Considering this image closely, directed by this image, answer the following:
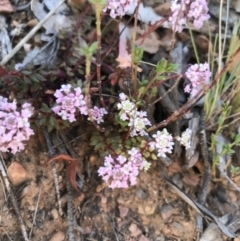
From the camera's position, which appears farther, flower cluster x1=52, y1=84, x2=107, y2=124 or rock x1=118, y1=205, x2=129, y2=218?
rock x1=118, y1=205, x2=129, y2=218

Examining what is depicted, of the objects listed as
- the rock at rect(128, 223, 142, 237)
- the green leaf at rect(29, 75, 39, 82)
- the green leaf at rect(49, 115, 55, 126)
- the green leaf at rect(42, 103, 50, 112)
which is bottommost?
the rock at rect(128, 223, 142, 237)

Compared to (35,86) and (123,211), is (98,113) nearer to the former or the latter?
(35,86)

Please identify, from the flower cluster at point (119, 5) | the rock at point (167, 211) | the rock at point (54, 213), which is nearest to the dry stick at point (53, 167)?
the rock at point (54, 213)

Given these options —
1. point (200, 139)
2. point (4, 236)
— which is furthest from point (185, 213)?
point (4, 236)

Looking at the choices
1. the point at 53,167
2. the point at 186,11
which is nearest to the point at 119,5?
the point at 186,11

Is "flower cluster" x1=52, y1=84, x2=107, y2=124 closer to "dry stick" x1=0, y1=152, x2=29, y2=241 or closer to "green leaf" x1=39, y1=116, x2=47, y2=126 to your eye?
"green leaf" x1=39, y1=116, x2=47, y2=126

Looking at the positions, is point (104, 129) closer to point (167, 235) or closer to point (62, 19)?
point (167, 235)

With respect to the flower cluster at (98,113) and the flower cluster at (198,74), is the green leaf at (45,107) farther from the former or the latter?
the flower cluster at (198,74)

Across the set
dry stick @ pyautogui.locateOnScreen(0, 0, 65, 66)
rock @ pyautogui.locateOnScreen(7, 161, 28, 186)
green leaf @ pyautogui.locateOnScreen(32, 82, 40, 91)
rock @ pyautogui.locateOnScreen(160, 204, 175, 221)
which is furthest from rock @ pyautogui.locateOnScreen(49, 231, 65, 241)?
dry stick @ pyautogui.locateOnScreen(0, 0, 65, 66)
